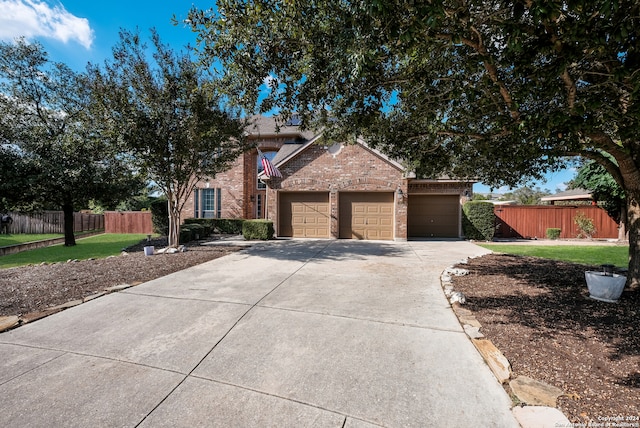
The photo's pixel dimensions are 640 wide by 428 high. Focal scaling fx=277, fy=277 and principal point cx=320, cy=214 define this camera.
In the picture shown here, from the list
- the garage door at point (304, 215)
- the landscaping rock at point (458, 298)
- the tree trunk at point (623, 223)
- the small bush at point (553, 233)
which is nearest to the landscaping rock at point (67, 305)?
the landscaping rock at point (458, 298)

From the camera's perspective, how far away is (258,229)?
13555 millimetres

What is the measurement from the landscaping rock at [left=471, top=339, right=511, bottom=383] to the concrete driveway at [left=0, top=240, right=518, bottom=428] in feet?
0.33

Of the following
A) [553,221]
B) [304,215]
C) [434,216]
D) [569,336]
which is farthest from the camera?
[553,221]

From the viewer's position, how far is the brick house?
13.5 m

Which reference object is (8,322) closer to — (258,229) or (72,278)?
(72,278)

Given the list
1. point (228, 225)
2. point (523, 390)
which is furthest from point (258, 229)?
point (523, 390)

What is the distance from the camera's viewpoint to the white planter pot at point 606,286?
168 inches

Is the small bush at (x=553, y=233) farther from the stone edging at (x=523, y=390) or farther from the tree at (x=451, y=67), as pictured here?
the stone edging at (x=523, y=390)

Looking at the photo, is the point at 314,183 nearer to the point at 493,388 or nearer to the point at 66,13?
the point at 66,13

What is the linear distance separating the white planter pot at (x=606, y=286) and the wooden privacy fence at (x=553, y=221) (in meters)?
12.0

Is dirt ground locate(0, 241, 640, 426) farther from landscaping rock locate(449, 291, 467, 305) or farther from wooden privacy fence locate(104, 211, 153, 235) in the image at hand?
wooden privacy fence locate(104, 211, 153, 235)

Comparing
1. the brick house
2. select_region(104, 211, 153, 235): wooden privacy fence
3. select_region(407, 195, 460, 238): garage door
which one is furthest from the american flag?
select_region(104, 211, 153, 235): wooden privacy fence

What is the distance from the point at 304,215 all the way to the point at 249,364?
38.2 ft

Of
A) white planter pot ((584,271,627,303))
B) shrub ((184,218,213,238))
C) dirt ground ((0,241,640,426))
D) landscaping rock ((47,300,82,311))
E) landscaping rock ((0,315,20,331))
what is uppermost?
shrub ((184,218,213,238))
